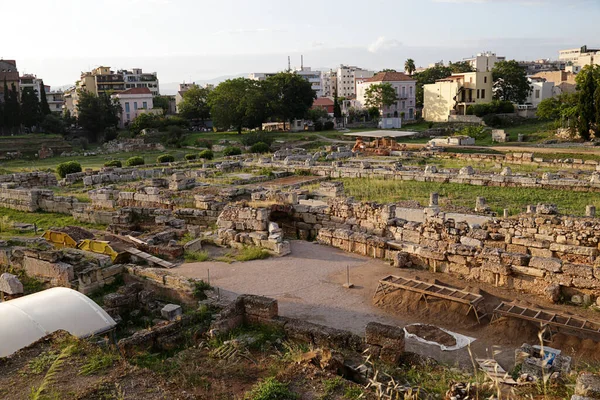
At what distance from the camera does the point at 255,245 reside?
15805 mm

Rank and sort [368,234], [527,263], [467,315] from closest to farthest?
1. [467,315]
2. [527,263]
3. [368,234]

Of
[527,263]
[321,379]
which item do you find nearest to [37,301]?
[321,379]

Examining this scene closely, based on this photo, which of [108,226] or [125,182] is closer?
[108,226]

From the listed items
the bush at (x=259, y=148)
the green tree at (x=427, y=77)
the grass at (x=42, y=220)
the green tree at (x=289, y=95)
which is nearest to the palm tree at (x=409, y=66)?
the green tree at (x=427, y=77)

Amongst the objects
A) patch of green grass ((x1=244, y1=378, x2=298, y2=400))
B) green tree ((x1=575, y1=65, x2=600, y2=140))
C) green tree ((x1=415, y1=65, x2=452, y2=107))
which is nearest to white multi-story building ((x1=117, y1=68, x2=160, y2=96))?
green tree ((x1=415, y1=65, x2=452, y2=107))

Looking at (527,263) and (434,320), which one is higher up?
(527,263)

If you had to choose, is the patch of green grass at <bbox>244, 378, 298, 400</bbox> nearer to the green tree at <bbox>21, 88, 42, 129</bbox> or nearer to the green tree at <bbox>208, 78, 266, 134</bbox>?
the green tree at <bbox>208, 78, 266, 134</bbox>

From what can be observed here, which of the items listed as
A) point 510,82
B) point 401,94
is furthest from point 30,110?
point 510,82

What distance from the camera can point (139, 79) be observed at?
98375 millimetres

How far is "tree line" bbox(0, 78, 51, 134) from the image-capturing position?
66.6 metres

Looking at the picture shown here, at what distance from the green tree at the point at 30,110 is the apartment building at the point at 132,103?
11.7 metres

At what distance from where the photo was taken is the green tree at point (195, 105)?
77.6 m

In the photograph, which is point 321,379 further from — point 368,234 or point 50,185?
point 50,185

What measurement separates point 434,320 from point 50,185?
28867 millimetres
